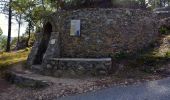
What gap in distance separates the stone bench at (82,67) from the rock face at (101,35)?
0.76 m

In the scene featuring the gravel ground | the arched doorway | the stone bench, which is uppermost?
the arched doorway

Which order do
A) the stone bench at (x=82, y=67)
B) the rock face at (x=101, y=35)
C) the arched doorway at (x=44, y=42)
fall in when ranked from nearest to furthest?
the stone bench at (x=82, y=67) < the rock face at (x=101, y=35) < the arched doorway at (x=44, y=42)

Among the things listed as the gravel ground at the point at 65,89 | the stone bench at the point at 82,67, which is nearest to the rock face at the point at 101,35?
the stone bench at the point at 82,67

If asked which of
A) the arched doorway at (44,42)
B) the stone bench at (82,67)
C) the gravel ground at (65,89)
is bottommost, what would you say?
the gravel ground at (65,89)

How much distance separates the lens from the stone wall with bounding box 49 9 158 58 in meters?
15.6

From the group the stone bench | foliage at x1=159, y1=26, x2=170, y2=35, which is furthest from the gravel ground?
foliage at x1=159, y1=26, x2=170, y2=35

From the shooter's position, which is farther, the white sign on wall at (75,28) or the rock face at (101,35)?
the white sign on wall at (75,28)

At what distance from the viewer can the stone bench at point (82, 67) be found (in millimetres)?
14031

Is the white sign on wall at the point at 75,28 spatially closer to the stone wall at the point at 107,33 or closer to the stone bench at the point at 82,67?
the stone wall at the point at 107,33

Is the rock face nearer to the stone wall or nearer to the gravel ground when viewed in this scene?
the stone wall

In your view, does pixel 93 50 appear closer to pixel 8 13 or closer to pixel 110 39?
pixel 110 39

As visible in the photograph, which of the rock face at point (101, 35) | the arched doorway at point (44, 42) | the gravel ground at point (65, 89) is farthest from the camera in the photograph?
the arched doorway at point (44, 42)

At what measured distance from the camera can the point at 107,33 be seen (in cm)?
1565

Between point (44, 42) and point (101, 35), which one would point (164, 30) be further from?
point (44, 42)
